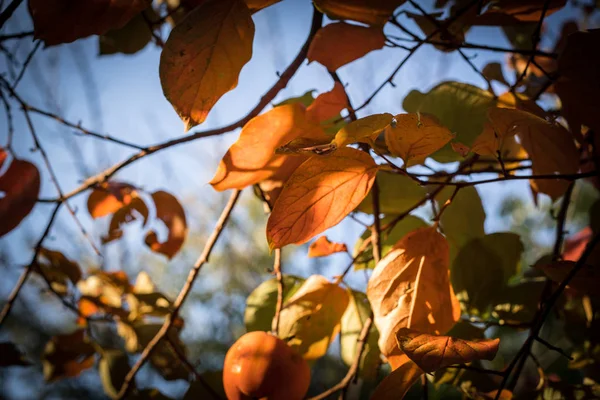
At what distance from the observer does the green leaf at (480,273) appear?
0.39 m

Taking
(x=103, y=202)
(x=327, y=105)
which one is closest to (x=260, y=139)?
(x=327, y=105)

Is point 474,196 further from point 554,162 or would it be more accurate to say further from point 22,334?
point 22,334

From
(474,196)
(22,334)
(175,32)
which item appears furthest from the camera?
(22,334)

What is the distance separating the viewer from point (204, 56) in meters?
0.27

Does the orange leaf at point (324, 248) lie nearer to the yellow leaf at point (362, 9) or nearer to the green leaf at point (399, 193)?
the green leaf at point (399, 193)

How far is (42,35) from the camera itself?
0.30 meters

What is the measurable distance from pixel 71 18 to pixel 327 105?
0.19 metres

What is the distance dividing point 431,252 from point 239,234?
212 centimetres

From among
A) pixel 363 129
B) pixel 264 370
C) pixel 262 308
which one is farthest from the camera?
pixel 262 308

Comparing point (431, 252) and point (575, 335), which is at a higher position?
point (431, 252)

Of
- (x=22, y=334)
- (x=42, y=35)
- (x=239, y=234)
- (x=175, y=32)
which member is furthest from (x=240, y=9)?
(x=22, y=334)

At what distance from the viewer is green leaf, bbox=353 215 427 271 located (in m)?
0.41

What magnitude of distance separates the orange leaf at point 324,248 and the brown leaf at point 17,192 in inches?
10.1

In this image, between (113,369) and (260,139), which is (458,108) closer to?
(260,139)
